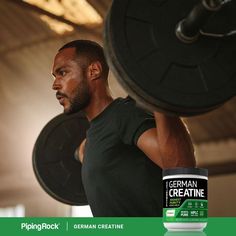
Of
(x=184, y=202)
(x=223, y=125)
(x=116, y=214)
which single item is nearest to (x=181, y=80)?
(x=184, y=202)

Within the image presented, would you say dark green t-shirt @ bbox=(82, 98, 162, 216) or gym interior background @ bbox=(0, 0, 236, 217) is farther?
gym interior background @ bbox=(0, 0, 236, 217)

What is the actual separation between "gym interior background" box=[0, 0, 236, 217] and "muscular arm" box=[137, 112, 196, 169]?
324 centimetres

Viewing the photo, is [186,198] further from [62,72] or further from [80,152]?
[80,152]

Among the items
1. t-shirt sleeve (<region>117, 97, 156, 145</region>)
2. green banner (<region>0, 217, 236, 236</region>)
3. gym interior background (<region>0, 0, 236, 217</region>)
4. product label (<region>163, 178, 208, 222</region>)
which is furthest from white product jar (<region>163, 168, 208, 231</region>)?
gym interior background (<region>0, 0, 236, 217</region>)

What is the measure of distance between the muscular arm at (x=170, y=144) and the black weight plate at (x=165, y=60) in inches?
5.7

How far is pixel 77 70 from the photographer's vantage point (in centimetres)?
204

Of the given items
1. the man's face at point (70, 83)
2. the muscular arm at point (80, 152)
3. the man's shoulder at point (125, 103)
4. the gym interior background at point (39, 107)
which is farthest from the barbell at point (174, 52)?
the gym interior background at point (39, 107)

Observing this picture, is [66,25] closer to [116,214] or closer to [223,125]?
[223,125]

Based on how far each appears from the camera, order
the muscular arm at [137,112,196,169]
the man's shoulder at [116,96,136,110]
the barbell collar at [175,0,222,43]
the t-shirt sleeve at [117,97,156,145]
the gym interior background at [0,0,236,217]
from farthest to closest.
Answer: the gym interior background at [0,0,236,217] < the man's shoulder at [116,96,136,110] < the t-shirt sleeve at [117,97,156,145] < the muscular arm at [137,112,196,169] < the barbell collar at [175,0,222,43]

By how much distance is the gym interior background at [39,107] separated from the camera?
5.04 meters

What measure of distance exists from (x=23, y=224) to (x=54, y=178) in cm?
63

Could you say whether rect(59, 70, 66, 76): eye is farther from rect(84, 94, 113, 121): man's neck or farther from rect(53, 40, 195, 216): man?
rect(84, 94, 113, 121): man's neck

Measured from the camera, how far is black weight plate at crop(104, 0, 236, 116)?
1465 mm

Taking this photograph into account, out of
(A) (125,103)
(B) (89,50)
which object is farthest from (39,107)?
(A) (125,103)
